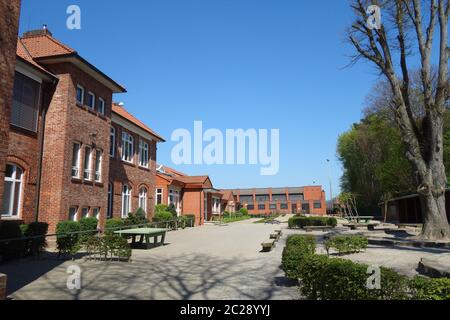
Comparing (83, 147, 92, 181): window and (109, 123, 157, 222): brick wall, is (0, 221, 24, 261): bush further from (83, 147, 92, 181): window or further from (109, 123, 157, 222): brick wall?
(109, 123, 157, 222): brick wall

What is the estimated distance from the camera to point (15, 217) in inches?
564

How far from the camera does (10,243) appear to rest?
11.3m

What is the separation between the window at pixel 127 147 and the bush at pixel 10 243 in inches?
500

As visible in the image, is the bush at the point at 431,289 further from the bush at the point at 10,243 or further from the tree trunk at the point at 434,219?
the tree trunk at the point at 434,219

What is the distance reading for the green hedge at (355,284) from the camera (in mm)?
4938

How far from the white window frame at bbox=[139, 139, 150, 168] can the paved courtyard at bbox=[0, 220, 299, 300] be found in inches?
573

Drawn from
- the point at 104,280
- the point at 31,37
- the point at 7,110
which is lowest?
the point at 104,280

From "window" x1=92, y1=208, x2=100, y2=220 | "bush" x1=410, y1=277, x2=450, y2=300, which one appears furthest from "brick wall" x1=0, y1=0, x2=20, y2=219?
"window" x1=92, y1=208, x2=100, y2=220

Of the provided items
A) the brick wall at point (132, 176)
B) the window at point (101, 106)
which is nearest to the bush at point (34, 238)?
the window at point (101, 106)

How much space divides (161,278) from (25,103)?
10.6m

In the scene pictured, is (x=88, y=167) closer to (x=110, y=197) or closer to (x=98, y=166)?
(x=98, y=166)

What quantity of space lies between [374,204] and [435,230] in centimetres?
4339

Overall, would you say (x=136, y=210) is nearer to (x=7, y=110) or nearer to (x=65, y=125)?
(x=65, y=125)
